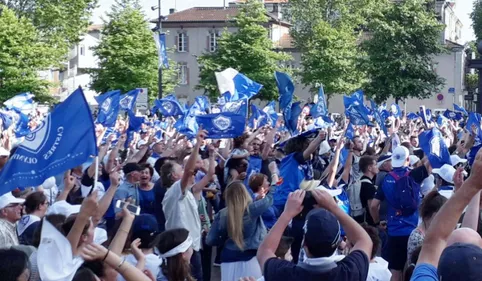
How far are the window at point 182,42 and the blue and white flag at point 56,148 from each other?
76.9 meters

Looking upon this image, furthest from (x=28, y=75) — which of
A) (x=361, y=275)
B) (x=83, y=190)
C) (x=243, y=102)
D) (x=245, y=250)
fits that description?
(x=361, y=275)

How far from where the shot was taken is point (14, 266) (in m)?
4.55

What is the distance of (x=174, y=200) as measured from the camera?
26.6 feet

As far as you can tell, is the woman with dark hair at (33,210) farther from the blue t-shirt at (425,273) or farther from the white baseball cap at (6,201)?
the blue t-shirt at (425,273)

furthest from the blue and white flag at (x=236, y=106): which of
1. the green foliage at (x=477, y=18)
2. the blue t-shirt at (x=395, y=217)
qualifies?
the green foliage at (x=477, y=18)

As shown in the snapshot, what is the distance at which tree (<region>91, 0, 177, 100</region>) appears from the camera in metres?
58.2

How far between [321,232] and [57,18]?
153ft

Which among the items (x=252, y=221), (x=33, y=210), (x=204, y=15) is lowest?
(x=252, y=221)

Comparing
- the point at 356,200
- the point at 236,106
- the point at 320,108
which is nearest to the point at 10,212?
the point at 356,200

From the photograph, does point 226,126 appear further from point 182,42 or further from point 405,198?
point 182,42

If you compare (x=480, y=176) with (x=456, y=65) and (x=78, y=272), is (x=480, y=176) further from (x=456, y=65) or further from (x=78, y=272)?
(x=456, y=65)

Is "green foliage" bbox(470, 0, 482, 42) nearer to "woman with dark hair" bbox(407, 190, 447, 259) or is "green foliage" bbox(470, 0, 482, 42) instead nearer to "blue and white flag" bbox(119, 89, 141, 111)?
"blue and white flag" bbox(119, 89, 141, 111)

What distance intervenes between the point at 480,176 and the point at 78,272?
2.16 m

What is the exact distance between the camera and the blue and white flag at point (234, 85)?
17.9 m
